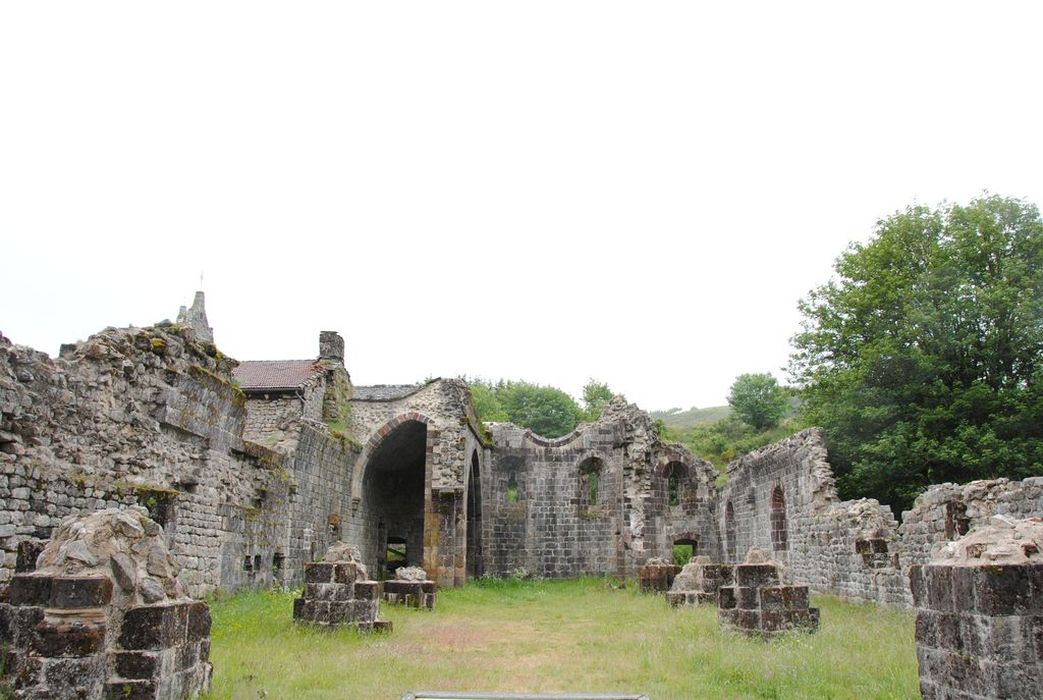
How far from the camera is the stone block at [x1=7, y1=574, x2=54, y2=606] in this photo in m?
5.39

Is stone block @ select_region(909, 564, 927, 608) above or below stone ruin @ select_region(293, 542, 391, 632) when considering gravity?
above

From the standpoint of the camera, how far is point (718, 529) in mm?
27375

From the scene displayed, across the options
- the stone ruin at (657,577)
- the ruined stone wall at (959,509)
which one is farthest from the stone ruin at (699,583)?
the ruined stone wall at (959,509)

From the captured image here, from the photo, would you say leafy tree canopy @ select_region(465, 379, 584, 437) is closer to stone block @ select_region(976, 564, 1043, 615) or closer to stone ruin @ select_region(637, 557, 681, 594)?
stone ruin @ select_region(637, 557, 681, 594)

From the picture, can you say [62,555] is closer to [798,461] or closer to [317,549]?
[317,549]

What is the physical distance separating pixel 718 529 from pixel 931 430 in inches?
358

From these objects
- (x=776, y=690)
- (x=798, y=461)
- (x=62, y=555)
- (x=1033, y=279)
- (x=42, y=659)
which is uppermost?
(x=1033, y=279)

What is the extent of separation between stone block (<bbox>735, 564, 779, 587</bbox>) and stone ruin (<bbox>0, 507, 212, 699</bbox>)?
7656 millimetres

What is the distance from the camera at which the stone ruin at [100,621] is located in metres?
5.16

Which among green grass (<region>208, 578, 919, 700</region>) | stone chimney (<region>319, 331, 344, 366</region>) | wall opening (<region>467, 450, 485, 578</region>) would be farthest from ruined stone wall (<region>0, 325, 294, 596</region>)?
wall opening (<region>467, 450, 485, 578</region>)

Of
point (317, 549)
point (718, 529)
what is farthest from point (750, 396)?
point (317, 549)

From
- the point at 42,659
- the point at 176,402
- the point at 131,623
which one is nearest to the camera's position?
the point at 42,659

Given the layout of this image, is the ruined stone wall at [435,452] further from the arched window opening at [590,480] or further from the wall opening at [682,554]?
the wall opening at [682,554]

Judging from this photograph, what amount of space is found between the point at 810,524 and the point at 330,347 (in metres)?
16.0
